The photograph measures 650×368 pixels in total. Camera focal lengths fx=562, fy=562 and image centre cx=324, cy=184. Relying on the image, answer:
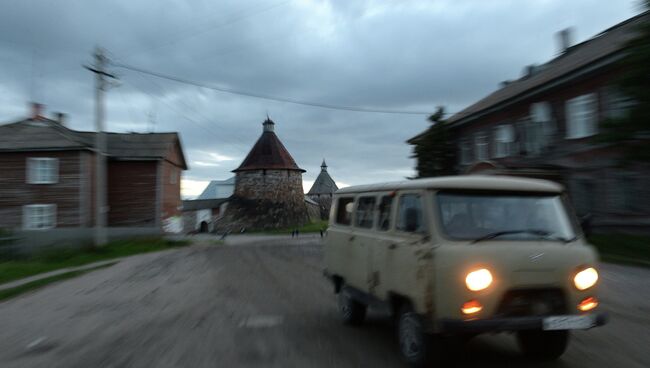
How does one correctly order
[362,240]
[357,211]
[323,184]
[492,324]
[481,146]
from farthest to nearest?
[323,184] < [481,146] < [357,211] < [362,240] < [492,324]

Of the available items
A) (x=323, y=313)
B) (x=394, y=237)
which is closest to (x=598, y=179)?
(x=323, y=313)

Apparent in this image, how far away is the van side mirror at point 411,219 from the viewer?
19.3 feet

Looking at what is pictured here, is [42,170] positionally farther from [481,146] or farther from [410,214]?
[410,214]

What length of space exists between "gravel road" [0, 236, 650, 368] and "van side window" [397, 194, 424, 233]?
1.50 meters

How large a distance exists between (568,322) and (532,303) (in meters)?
0.37

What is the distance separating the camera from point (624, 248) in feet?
54.9

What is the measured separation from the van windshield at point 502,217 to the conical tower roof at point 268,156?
215 feet

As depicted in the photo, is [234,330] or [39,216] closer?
[234,330]

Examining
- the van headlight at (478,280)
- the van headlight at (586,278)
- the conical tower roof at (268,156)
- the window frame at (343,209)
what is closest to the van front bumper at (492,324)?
the van headlight at (478,280)

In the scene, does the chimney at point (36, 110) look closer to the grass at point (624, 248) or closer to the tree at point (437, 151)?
the tree at point (437, 151)

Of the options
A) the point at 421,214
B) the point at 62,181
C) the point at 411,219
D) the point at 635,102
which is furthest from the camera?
the point at 62,181

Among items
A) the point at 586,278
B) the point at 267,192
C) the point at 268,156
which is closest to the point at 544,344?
the point at 586,278

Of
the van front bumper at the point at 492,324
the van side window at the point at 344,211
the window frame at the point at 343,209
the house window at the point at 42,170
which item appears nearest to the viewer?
the van front bumper at the point at 492,324

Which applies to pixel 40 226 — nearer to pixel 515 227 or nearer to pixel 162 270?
pixel 162 270
